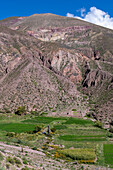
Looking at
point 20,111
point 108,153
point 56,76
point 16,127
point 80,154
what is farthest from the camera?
point 56,76

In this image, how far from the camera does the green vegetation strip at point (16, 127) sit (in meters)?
50.2

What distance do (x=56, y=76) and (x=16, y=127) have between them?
45.1m

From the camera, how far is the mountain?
73562 mm

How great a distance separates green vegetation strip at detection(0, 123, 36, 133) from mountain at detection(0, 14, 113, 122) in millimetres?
14243

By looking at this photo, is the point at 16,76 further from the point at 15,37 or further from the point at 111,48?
the point at 111,48

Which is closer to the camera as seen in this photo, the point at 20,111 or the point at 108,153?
the point at 108,153

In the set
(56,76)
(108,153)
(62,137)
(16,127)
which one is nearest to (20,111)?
(16,127)

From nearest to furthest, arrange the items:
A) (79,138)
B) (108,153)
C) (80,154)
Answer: (80,154)
(108,153)
(79,138)

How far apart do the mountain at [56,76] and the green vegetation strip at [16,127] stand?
14.2 meters

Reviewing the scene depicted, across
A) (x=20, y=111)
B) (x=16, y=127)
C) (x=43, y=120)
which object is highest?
(x=20, y=111)

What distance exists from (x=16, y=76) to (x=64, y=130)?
4374 cm

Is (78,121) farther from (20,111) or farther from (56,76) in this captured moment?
(56,76)

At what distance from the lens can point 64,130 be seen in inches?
2045

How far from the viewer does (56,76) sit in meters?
93.9
